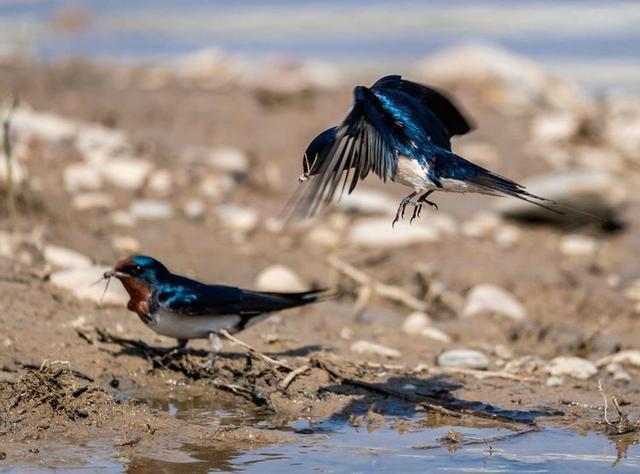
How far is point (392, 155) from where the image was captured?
4859 millimetres

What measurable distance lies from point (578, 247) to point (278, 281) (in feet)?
7.92

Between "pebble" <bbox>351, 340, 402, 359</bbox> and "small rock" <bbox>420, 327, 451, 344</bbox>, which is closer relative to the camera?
"pebble" <bbox>351, 340, 402, 359</bbox>

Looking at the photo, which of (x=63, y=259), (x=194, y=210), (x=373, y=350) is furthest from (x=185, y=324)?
(x=194, y=210)

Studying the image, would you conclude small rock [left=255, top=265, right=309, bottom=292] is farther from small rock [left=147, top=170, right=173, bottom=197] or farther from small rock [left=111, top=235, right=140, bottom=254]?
small rock [left=147, top=170, right=173, bottom=197]

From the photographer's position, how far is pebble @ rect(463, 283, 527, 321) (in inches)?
290

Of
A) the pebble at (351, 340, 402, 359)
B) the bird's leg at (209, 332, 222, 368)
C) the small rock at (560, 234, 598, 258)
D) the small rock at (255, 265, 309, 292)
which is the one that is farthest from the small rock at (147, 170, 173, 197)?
the bird's leg at (209, 332, 222, 368)

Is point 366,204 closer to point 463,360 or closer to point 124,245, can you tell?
point 124,245

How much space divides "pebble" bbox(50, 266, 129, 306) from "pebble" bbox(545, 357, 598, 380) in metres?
2.13

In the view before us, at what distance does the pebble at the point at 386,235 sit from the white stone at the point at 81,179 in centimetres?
179

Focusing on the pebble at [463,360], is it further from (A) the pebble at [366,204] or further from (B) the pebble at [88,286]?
(A) the pebble at [366,204]

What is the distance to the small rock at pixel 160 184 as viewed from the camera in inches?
355

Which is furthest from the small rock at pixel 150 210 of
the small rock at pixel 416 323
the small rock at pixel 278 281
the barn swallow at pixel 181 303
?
the barn swallow at pixel 181 303

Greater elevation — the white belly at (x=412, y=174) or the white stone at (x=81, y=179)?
the white stone at (x=81, y=179)

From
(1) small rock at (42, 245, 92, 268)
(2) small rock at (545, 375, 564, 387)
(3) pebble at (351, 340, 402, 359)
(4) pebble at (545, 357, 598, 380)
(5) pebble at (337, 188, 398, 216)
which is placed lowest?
(2) small rock at (545, 375, 564, 387)
